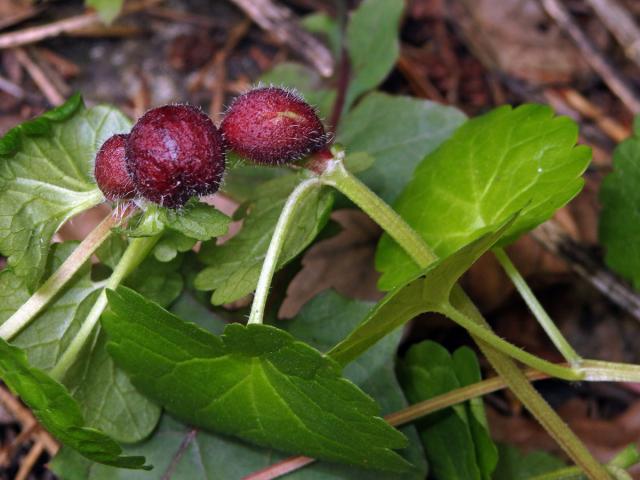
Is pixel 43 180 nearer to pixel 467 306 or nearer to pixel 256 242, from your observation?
pixel 256 242

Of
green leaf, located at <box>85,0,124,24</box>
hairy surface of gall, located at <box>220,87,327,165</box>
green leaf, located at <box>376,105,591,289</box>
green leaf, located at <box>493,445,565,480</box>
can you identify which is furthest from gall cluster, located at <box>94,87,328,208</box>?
green leaf, located at <box>85,0,124,24</box>

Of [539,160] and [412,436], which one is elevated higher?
[539,160]

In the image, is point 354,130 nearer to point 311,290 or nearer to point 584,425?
point 311,290

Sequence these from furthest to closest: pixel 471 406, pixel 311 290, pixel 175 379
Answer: pixel 311 290
pixel 471 406
pixel 175 379

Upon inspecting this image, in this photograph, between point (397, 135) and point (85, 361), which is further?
point (397, 135)

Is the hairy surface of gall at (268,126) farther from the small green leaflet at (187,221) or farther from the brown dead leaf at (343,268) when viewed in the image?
the brown dead leaf at (343,268)

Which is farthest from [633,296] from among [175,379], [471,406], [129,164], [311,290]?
[129,164]

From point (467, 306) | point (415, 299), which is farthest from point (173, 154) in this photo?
point (467, 306)
